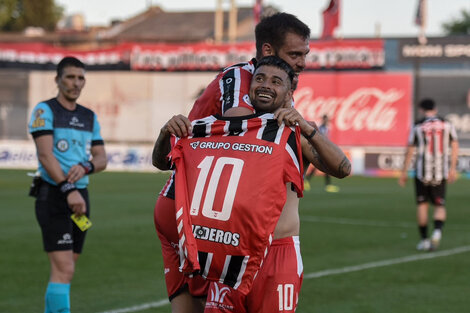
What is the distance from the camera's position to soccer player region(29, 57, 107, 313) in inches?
275

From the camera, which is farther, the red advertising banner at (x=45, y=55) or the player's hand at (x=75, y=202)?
the red advertising banner at (x=45, y=55)

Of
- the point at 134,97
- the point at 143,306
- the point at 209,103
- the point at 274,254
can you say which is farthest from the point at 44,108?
the point at 134,97

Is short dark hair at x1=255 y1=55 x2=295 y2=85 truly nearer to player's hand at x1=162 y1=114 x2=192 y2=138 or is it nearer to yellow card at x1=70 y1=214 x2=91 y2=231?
player's hand at x1=162 y1=114 x2=192 y2=138

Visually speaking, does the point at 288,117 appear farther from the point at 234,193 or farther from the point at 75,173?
the point at 75,173

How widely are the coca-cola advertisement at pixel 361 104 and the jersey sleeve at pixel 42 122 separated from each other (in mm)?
32631

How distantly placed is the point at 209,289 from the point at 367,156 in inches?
1268

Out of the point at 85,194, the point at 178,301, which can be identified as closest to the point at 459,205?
the point at 85,194

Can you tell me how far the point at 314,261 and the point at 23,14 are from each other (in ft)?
269

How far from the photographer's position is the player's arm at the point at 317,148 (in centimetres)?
424

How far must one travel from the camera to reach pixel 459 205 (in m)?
21.9

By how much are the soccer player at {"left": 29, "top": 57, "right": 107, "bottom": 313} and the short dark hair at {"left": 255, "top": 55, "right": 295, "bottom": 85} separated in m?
3.00

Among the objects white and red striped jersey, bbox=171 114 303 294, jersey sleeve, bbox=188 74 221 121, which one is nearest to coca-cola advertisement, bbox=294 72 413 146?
jersey sleeve, bbox=188 74 221 121

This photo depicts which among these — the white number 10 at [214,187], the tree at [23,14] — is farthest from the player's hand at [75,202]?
the tree at [23,14]

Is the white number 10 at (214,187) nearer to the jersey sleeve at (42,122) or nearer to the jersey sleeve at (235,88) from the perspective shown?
the jersey sleeve at (235,88)
